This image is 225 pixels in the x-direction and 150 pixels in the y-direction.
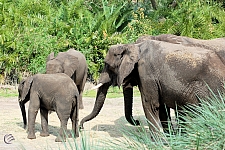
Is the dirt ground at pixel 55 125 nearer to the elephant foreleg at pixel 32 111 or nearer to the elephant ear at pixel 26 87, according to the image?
the elephant foreleg at pixel 32 111

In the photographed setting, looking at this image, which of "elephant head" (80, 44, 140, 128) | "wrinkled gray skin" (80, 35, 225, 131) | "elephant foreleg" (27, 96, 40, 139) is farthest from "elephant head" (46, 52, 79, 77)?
"wrinkled gray skin" (80, 35, 225, 131)

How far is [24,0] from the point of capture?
69.8ft

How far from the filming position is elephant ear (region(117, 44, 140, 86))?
8320 millimetres

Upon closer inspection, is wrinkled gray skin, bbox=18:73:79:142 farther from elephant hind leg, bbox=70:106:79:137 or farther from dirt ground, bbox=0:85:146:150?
dirt ground, bbox=0:85:146:150

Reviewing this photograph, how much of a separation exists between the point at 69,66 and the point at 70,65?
63 mm

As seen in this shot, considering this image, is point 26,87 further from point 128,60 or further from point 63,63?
point 63,63

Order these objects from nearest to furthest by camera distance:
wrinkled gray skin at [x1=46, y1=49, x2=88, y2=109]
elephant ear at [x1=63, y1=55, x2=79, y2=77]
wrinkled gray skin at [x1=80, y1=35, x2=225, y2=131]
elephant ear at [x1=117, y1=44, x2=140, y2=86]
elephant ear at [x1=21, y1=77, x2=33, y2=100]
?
wrinkled gray skin at [x1=80, y1=35, x2=225, y2=131], elephant ear at [x1=117, y1=44, x2=140, y2=86], elephant ear at [x1=21, y1=77, x2=33, y2=100], wrinkled gray skin at [x1=46, y1=49, x2=88, y2=109], elephant ear at [x1=63, y1=55, x2=79, y2=77]

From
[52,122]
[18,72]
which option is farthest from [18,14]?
[52,122]

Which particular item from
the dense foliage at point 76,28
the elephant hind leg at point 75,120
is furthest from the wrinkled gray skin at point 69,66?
the dense foliage at point 76,28

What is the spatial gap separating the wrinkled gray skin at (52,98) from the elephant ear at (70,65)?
2.64 m

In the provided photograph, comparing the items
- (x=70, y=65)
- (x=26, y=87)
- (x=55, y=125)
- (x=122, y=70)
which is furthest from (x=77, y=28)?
(x=122, y=70)

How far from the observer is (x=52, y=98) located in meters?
9.06

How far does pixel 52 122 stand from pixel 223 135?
6854mm

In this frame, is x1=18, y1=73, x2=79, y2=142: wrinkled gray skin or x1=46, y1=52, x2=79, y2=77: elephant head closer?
x1=18, y1=73, x2=79, y2=142: wrinkled gray skin
